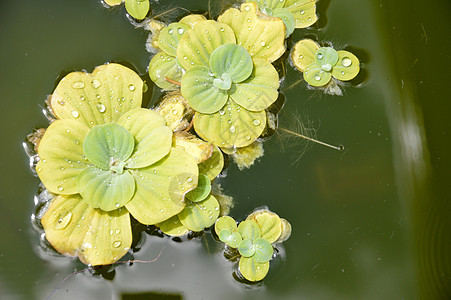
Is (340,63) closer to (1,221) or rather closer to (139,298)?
(139,298)

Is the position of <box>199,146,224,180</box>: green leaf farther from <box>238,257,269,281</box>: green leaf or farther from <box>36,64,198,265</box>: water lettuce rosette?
<box>238,257,269,281</box>: green leaf

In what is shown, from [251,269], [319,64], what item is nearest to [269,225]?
[251,269]

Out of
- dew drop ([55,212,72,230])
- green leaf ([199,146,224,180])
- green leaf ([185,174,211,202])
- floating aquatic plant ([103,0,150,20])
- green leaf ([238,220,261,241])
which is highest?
floating aquatic plant ([103,0,150,20])

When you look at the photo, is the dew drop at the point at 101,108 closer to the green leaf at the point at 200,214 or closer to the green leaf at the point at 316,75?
the green leaf at the point at 200,214

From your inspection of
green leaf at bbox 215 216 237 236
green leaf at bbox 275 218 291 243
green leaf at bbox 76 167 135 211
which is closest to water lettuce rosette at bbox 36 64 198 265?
green leaf at bbox 76 167 135 211

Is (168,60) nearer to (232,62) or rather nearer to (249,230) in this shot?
(232,62)

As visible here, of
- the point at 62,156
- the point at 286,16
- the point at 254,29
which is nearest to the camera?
the point at 62,156

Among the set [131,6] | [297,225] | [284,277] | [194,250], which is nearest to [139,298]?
[194,250]
